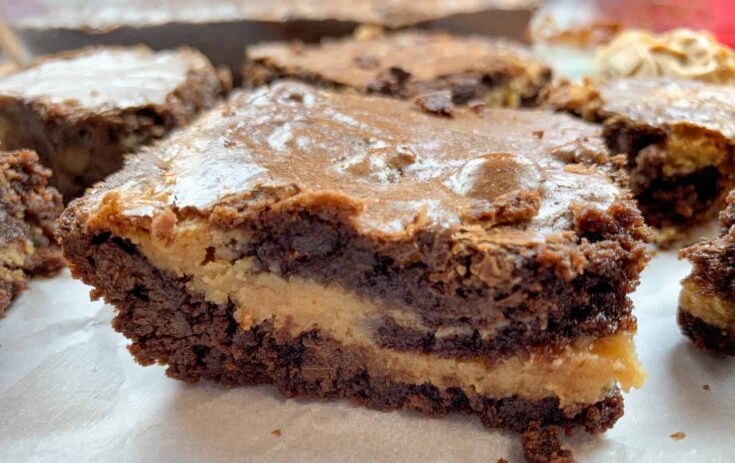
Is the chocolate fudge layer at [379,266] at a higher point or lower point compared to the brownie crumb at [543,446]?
higher

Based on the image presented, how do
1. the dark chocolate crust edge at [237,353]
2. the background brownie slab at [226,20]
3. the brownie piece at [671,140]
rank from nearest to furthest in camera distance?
1. the dark chocolate crust edge at [237,353]
2. the brownie piece at [671,140]
3. the background brownie slab at [226,20]

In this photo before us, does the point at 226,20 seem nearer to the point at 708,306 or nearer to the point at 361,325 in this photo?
the point at 361,325

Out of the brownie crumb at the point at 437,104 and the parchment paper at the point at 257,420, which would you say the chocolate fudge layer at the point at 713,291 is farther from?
the brownie crumb at the point at 437,104

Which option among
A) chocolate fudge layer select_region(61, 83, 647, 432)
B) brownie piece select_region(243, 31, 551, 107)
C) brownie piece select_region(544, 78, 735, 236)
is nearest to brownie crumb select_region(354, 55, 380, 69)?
brownie piece select_region(243, 31, 551, 107)

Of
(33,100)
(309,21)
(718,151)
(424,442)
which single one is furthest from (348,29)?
(424,442)

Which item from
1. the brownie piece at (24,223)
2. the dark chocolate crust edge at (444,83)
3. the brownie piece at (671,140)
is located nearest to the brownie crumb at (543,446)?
the brownie piece at (671,140)

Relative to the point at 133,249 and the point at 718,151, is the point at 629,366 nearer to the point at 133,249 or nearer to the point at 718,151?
the point at 718,151

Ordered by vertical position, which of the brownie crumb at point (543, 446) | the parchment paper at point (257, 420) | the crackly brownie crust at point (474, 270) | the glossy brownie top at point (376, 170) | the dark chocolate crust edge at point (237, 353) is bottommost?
the parchment paper at point (257, 420)

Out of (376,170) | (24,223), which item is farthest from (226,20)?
(376,170)
